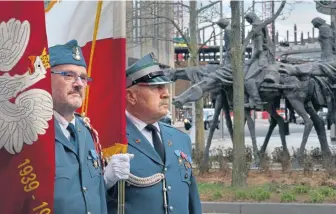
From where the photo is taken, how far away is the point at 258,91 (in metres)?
13.9

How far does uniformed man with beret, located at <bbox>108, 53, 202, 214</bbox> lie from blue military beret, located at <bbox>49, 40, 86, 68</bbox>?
72 cm

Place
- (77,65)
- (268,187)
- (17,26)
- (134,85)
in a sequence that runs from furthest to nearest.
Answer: (268,187)
(134,85)
(77,65)
(17,26)

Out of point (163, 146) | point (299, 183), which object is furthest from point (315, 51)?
point (163, 146)

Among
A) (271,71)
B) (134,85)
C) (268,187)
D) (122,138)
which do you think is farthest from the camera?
(271,71)

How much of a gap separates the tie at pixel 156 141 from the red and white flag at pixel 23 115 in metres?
1.48

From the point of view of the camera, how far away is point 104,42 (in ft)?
11.8

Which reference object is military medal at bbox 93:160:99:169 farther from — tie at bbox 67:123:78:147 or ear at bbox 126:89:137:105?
ear at bbox 126:89:137:105

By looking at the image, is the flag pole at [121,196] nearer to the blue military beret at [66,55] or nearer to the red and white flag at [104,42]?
the red and white flag at [104,42]

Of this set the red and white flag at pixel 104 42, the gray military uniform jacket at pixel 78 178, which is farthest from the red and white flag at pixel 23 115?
the red and white flag at pixel 104 42

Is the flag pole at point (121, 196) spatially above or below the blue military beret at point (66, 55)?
below

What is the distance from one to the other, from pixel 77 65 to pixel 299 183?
8913 mm

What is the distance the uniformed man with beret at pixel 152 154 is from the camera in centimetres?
377

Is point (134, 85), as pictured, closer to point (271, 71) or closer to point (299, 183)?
point (299, 183)

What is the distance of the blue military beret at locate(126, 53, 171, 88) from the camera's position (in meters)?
3.95
